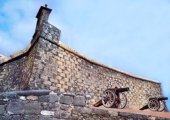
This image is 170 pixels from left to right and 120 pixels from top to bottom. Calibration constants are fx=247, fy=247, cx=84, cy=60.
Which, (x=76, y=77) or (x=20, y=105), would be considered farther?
(x=76, y=77)

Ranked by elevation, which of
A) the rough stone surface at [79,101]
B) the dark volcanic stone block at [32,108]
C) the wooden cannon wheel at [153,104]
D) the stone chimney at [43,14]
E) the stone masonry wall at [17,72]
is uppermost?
the stone chimney at [43,14]

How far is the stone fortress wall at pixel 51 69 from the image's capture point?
1050 cm

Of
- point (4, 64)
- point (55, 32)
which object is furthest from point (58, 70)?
point (4, 64)

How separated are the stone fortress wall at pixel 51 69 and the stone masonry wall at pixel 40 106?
510 cm

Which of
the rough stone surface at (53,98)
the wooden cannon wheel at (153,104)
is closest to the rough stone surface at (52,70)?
the wooden cannon wheel at (153,104)

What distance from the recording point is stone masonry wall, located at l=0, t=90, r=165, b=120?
4.63 m

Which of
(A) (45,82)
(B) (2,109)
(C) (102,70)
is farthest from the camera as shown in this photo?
(C) (102,70)

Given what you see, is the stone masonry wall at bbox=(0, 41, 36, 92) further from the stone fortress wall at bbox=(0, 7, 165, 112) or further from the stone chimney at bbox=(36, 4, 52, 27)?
the stone chimney at bbox=(36, 4, 52, 27)

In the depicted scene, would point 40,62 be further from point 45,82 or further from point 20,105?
point 20,105

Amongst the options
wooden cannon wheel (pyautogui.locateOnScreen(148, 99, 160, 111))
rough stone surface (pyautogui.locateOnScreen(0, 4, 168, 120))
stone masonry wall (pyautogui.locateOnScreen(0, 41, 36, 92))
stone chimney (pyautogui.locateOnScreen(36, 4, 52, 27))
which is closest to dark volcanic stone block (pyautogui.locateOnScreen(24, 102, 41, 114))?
rough stone surface (pyautogui.locateOnScreen(0, 4, 168, 120))

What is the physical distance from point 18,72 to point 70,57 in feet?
8.64

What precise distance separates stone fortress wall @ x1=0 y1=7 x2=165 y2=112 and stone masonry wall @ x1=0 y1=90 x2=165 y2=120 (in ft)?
16.7

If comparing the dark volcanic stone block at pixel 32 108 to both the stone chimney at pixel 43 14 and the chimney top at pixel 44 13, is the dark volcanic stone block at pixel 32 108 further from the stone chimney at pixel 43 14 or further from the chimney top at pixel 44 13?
the chimney top at pixel 44 13

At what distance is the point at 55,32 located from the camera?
38.3ft
